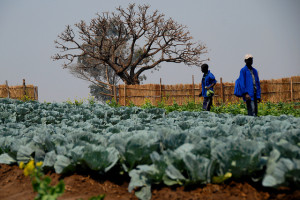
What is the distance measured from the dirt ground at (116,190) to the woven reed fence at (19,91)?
22156 mm

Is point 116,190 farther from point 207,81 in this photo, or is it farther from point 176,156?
point 207,81

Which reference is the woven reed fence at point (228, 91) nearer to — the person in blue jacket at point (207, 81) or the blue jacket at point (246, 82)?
the person in blue jacket at point (207, 81)

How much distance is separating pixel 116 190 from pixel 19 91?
78.3ft

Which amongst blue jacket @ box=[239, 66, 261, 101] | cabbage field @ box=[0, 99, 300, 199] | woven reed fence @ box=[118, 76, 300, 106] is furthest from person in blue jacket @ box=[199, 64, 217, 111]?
woven reed fence @ box=[118, 76, 300, 106]

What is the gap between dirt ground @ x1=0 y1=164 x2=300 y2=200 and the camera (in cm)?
222

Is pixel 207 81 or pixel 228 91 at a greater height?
pixel 207 81

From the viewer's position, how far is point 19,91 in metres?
24.2

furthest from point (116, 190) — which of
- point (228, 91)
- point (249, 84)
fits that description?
point (228, 91)

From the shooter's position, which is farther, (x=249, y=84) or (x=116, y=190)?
(x=249, y=84)

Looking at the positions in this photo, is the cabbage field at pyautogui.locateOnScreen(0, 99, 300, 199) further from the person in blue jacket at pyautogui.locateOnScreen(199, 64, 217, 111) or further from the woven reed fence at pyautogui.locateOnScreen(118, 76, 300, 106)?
the woven reed fence at pyautogui.locateOnScreen(118, 76, 300, 106)

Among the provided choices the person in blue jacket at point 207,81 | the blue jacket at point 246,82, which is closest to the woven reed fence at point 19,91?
the person in blue jacket at point 207,81

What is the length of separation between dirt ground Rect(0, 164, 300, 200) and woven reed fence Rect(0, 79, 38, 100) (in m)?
22.2

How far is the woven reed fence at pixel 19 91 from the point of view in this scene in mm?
24078

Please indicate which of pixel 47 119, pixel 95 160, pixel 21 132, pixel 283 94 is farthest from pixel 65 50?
pixel 95 160
